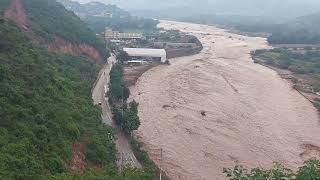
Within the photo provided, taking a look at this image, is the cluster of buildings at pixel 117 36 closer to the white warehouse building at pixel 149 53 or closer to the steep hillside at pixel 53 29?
the white warehouse building at pixel 149 53

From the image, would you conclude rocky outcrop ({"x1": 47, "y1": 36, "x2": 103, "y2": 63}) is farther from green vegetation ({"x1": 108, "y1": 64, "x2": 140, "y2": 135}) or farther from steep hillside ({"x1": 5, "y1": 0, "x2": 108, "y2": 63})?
green vegetation ({"x1": 108, "y1": 64, "x2": 140, "y2": 135})

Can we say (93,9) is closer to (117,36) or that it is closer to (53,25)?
(117,36)

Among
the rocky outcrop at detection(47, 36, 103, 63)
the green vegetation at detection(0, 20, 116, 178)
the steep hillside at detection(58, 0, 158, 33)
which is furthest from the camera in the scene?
the steep hillside at detection(58, 0, 158, 33)

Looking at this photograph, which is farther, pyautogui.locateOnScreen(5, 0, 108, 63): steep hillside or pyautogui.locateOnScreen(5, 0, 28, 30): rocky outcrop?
pyautogui.locateOnScreen(5, 0, 108, 63): steep hillside

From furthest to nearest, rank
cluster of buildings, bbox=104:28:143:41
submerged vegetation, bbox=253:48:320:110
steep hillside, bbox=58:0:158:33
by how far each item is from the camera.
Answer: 1. steep hillside, bbox=58:0:158:33
2. cluster of buildings, bbox=104:28:143:41
3. submerged vegetation, bbox=253:48:320:110

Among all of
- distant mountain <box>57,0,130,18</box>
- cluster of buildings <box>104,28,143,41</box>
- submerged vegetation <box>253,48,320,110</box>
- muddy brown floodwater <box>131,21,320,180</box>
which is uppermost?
muddy brown floodwater <box>131,21,320,180</box>

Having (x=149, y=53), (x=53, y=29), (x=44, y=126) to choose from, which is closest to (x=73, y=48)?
(x=53, y=29)

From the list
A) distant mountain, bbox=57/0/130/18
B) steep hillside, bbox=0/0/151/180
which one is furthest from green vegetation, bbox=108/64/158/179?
distant mountain, bbox=57/0/130/18

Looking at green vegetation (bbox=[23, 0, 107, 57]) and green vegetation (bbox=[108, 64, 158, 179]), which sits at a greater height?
green vegetation (bbox=[23, 0, 107, 57])
